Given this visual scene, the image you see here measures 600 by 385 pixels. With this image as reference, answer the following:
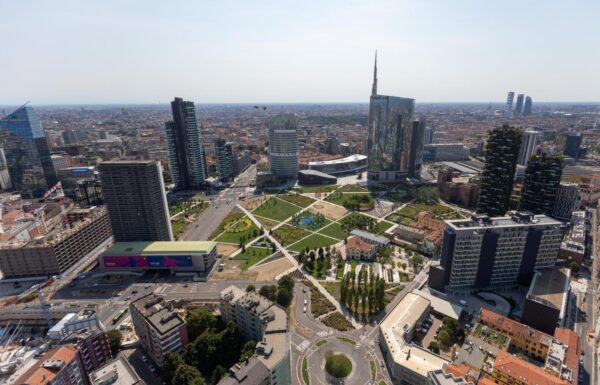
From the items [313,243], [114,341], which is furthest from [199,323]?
[313,243]

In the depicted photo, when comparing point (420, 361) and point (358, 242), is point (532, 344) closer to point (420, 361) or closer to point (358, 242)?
point (420, 361)

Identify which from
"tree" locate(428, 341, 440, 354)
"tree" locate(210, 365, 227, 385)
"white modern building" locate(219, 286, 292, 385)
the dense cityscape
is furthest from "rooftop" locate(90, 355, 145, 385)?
Answer: "tree" locate(428, 341, 440, 354)

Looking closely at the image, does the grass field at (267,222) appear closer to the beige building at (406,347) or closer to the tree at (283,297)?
the tree at (283,297)

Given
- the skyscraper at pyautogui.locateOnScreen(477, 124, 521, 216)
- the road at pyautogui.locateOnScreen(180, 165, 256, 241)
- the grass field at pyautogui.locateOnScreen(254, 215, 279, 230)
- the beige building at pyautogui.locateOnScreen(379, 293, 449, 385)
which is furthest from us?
the grass field at pyautogui.locateOnScreen(254, 215, 279, 230)

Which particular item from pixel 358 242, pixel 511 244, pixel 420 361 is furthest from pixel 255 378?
pixel 511 244

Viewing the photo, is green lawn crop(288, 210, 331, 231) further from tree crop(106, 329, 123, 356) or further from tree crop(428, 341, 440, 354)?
tree crop(106, 329, 123, 356)

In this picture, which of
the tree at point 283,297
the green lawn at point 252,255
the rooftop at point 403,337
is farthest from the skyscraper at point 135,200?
the rooftop at point 403,337

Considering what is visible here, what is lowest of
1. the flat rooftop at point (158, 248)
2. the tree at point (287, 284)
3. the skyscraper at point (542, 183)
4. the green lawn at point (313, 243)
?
the green lawn at point (313, 243)
